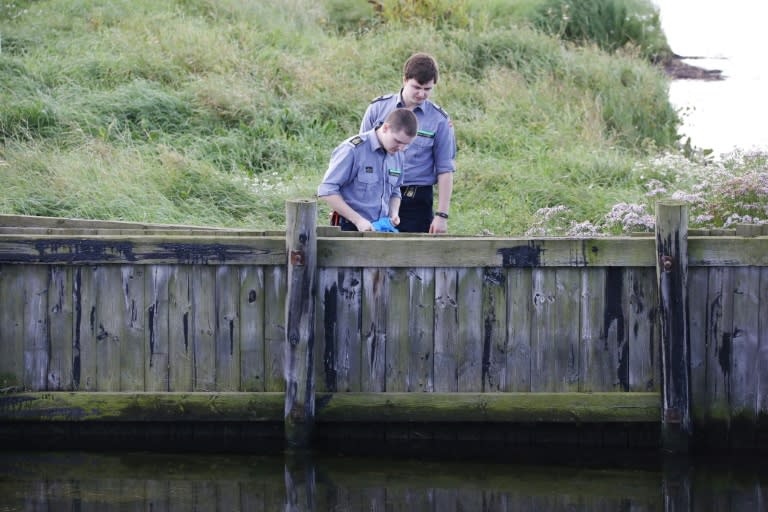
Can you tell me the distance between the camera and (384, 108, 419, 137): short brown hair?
267 inches

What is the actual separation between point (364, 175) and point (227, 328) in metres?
1.43

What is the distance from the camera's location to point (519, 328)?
20.7ft

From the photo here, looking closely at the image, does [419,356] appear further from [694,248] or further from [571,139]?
[571,139]

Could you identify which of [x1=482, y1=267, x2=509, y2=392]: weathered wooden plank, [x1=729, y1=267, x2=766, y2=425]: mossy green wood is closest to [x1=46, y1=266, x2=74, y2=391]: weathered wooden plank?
[x1=482, y1=267, x2=509, y2=392]: weathered wooden plank

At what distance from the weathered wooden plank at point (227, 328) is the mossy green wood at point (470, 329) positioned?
49.9 inches

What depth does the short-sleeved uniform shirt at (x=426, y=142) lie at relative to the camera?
7590 millimetres

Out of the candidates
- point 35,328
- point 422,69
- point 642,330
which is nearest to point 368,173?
point 422,69

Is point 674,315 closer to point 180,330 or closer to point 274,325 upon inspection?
point 274,325

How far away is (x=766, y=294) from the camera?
6.26m

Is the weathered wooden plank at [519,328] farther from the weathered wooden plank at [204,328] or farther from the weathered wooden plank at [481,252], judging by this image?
the weathered wooden plank at [204,328]

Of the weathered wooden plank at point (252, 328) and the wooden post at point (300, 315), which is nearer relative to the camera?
the wooden post at point (300, 315)

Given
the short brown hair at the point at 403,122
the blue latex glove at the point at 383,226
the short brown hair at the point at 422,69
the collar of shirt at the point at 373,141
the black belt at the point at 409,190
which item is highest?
the short brown hair at the point at 422,69

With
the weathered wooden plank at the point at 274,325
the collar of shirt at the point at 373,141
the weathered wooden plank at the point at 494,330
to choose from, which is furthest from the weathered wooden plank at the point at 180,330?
the weathered wooden plank at the point at 494,330

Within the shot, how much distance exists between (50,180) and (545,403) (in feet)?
22.2
